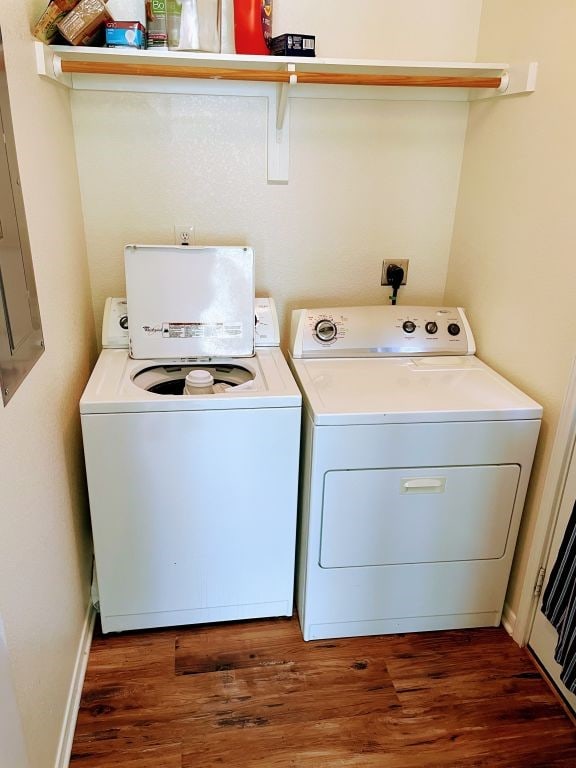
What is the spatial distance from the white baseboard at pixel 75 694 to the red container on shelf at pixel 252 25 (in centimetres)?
184

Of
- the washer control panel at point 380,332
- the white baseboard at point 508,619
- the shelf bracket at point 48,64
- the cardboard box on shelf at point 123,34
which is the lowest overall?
the white baseboard at point 508,619

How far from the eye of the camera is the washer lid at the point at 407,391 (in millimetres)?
1630

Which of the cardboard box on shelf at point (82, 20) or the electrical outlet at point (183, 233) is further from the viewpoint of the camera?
the electrical outlet at point (183, 233)

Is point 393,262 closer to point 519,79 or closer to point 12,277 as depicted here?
point 519,79

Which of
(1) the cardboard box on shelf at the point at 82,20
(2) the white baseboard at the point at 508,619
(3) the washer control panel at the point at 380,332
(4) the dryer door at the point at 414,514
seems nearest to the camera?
(1) the cardboard box on shelf at the point at 82,20

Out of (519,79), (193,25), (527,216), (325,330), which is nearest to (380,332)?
(325,330)

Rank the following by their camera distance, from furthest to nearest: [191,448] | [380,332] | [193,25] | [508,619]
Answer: [380,332], [508,619], [193,25], [191,448]

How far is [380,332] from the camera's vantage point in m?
2.05

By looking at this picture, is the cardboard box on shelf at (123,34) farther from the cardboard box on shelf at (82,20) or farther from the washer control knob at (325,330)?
the washer control knob at (325,330)

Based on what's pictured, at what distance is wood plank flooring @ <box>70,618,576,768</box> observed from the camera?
59.5 inches

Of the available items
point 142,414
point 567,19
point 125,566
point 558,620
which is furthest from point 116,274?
point 558,620

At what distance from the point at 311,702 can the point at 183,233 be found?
158 cm

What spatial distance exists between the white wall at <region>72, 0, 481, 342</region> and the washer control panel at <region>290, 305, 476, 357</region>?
0.83 ft

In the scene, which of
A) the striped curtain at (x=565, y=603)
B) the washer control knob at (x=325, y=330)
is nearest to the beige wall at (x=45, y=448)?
the washer control knob at (x=325, y=330)
